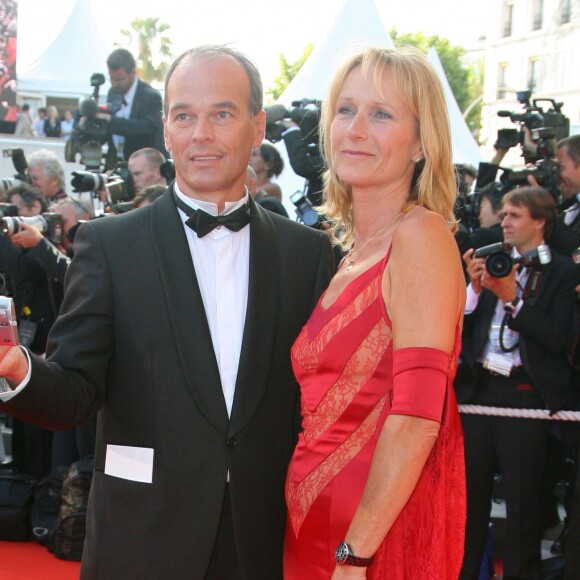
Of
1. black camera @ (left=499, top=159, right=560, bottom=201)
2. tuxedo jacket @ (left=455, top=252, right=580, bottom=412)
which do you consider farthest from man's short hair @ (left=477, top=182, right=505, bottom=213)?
tuxedo jacket @ (left=455, top=252, right=580, bottom=412)

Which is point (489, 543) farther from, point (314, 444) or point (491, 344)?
point (314, 444)

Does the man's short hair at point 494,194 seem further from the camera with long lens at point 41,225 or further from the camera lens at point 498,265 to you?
the camera with long lens at point 41,225

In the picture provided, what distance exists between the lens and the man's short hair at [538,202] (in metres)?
4.32

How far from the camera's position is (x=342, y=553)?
1878mm

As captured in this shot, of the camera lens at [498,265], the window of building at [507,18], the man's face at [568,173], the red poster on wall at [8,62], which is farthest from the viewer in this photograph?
the window of building at [507,18]

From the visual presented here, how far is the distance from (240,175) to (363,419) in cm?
78

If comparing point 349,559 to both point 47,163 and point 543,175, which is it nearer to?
point 543,175

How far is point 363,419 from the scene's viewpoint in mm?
2010

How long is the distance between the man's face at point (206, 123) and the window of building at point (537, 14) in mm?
41927

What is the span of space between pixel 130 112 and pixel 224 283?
15.9ft

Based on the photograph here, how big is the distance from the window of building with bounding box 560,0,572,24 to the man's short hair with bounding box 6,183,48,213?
18.8 ft

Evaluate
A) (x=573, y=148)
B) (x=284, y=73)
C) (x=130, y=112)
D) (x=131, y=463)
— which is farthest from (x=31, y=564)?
(x=284, y=73)

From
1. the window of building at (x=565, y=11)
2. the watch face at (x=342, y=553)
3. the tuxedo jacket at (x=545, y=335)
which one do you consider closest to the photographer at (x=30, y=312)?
the tuxedo jacket at (x=545, y=335)

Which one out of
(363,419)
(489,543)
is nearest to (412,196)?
(363,419)
